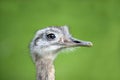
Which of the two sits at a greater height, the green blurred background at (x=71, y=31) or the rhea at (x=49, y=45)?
the green blurred background at (x=71, y=31)

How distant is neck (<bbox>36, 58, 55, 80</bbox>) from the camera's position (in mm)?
3727

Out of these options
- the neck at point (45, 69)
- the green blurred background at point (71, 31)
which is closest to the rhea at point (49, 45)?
the neck at point (45, 69)

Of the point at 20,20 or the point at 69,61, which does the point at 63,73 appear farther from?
the point at 20,20

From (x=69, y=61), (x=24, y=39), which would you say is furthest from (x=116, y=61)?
(x=24, y=39)

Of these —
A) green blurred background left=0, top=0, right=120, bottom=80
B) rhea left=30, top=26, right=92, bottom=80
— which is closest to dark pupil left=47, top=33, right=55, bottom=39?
rhea left=30, top=26, right=92, bottom=80

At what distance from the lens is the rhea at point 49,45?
3.71 meters

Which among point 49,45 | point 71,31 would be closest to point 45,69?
point 49,45

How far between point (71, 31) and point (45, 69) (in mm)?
2338

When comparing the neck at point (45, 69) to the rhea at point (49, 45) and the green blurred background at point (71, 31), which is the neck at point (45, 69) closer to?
the rhea at point (49, 45)

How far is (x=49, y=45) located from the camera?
3711mm

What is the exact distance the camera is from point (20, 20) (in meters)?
6.18

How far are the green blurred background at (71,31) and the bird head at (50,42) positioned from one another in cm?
211

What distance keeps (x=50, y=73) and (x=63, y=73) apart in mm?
2184

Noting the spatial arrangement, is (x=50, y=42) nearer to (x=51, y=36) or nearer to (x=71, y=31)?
(x=51, y=36)
